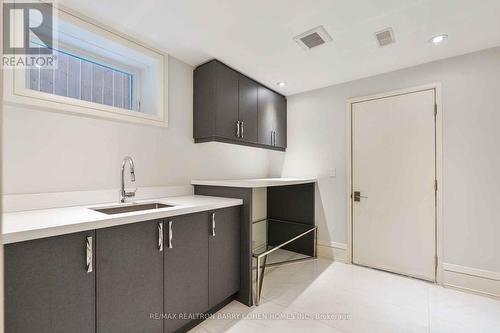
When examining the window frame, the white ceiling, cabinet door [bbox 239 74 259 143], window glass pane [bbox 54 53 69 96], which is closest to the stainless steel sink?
the window frame

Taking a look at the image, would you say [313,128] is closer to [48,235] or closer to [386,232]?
[386,232]

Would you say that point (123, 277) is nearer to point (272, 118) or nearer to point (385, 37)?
point (272, 118)

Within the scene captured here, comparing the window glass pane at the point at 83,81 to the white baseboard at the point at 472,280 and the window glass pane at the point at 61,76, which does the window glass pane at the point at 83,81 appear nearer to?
the window glass pane at the point at 61,76

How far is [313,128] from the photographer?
3158 mm

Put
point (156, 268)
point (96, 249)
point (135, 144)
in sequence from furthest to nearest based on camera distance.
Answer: point (135, 144) < point (156, 268) < point (96, 249)

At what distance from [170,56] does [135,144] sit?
3.11ft

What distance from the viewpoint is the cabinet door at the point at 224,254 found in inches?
69.6

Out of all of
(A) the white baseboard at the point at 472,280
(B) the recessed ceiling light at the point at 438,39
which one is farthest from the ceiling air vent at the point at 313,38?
(A) the white baseboard at the point at 472,280

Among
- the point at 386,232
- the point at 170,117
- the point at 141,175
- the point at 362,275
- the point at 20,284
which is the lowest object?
the point at 362,275

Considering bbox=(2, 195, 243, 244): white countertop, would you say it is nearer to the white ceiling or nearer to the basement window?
the basement window

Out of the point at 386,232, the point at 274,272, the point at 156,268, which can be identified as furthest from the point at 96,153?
the point at 386,232

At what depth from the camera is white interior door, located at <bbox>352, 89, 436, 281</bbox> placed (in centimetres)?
238

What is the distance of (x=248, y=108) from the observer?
2.67 meters

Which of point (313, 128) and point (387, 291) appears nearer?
point (387, 291)
